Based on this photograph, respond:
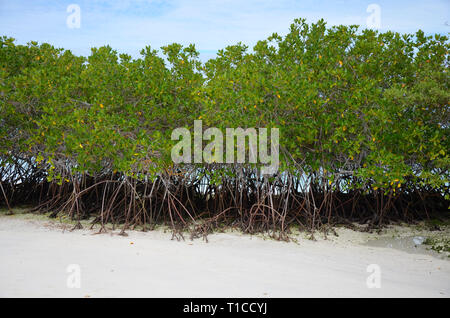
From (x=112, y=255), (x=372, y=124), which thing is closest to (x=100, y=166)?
(x=112, y=255)

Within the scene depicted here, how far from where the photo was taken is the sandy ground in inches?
151

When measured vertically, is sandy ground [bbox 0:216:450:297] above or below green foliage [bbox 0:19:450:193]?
below

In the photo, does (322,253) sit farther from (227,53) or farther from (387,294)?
(227,53)

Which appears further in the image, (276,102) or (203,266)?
(276,102)

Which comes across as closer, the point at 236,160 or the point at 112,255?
the point at 112,255

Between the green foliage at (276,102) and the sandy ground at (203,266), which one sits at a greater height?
the green foliage at (276,102)

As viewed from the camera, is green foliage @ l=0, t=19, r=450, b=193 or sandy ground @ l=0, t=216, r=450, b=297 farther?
green foliage @ l=0, t=19, r=450, b=193

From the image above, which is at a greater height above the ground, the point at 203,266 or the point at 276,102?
the point at 276,102

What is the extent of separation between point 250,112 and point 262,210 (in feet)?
5.20

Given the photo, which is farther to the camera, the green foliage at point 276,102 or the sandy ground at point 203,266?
the green foliage at point 276,102

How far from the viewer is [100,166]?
7.23m

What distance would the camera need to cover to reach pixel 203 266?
4.68 meters

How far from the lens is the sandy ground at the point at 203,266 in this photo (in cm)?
384

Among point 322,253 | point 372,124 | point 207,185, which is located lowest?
point 322,253
